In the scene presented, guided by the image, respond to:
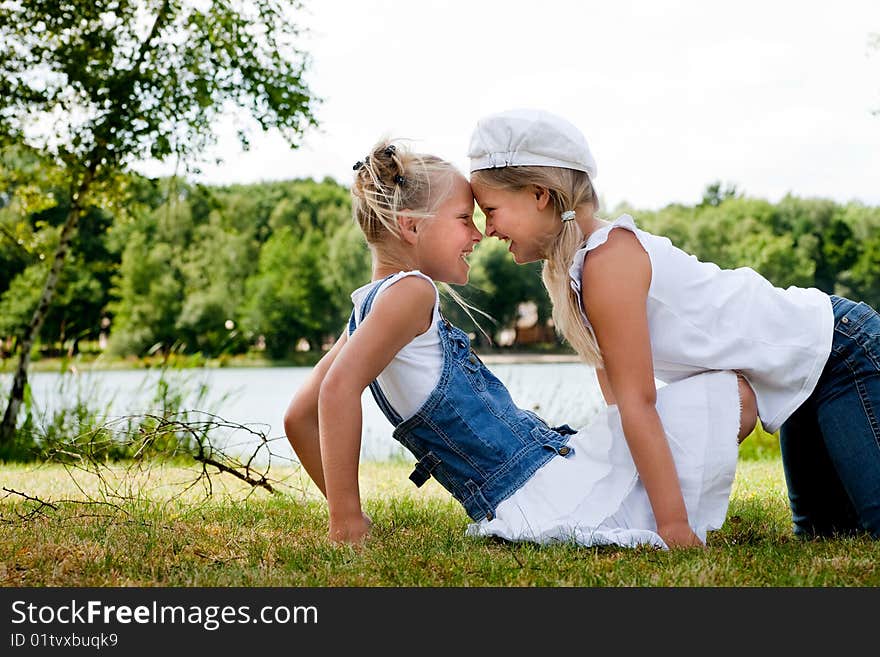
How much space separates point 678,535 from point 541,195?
1021 millimetres

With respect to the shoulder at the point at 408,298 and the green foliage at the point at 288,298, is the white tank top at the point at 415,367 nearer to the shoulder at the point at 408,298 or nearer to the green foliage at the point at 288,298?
the shoulder at the point at 408,298

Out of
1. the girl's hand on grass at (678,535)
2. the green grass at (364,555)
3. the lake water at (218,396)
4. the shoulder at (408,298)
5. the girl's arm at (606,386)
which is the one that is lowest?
the lake water at (218,396)

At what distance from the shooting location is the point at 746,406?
266cm

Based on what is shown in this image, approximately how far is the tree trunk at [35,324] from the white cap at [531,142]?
586 cm

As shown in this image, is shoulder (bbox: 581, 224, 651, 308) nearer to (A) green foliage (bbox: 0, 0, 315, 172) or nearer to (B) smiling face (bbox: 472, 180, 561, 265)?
(B) smiling face (bbox: 472, 180, 561, 265)

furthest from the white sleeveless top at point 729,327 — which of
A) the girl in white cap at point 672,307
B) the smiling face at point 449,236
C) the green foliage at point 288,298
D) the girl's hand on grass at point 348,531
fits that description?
the green foliage at point 288,298

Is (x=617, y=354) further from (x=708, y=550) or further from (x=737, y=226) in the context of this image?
(x=737, y=226)

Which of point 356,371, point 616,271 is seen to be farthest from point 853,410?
point 356,371

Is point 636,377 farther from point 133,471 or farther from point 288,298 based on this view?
point 288,298

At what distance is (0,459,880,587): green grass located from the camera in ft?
7.10

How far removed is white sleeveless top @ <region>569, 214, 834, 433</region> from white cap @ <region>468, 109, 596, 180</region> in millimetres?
240

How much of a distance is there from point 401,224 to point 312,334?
3028cm

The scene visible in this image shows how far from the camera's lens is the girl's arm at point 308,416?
9.55 feet

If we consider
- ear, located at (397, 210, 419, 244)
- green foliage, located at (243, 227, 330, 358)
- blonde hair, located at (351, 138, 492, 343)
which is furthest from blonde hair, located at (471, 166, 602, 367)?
green foliage, located at (243, 227, 330, 358)
